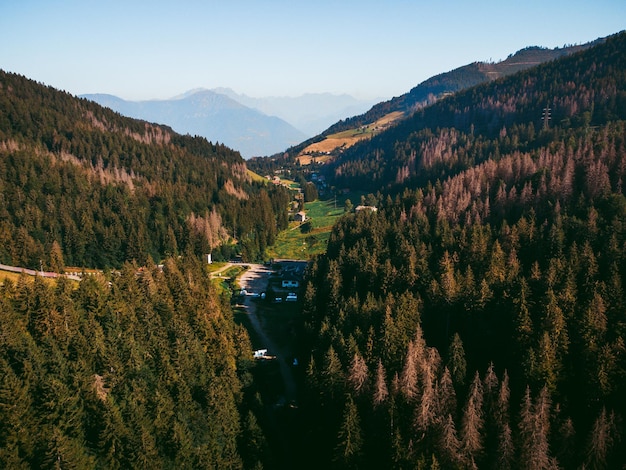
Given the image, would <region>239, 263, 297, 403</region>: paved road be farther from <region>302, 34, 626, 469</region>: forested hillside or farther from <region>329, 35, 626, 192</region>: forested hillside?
<region>329, 35, 626, 192</region>: forested hillside

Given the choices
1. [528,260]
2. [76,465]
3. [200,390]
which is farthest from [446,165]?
[76,465]

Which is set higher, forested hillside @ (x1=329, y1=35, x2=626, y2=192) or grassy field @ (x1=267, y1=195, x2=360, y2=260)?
forested hillside @ (x1=329, y1=35, x2=626, y2=192)

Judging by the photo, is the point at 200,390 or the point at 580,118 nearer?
the point at 200,390

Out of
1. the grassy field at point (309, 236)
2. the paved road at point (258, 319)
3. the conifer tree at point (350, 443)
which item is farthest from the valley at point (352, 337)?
the grassy field at point (309, 236)

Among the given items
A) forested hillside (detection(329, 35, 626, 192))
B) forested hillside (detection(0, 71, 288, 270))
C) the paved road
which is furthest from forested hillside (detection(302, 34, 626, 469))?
forested hillside (detection(329, 35, 626, 192))

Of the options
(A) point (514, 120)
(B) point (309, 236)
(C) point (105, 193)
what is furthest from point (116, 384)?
(A) point (514, 120)

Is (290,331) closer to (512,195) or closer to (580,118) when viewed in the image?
(512,195)

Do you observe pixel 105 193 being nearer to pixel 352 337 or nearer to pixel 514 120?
pixel 352 337

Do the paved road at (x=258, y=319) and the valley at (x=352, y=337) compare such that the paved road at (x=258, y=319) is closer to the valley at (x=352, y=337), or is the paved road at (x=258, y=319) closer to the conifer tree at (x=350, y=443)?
the valley at (x=352, y=337)
